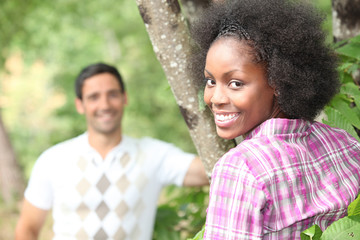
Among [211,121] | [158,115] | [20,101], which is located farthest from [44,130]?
[211,121]

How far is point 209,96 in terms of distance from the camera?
1.61m

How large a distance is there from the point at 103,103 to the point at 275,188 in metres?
2.41

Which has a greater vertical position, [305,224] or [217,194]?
[217,194]

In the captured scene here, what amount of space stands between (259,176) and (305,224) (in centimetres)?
22

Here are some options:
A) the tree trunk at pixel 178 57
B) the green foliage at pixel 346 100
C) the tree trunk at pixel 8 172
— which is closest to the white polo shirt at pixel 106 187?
the tree trunk at pixel 178 57

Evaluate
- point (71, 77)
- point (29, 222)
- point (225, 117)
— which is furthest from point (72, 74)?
point (225, 117)

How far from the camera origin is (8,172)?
1144cm

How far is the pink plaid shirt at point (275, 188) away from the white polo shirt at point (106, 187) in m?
1.78

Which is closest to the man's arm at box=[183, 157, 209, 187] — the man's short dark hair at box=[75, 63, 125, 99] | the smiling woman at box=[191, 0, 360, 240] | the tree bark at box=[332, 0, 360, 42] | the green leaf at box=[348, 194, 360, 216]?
the man's short dark hair at box=[75, 63, 125, 99]

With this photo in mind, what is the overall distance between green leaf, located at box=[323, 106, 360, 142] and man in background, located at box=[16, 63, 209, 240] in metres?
1.31

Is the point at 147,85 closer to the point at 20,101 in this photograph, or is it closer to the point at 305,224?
the point at 20,101

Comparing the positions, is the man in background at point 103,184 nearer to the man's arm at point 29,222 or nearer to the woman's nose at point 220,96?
the man's arm at point 29,222

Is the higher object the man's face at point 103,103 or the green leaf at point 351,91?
the man's face at point 103,103

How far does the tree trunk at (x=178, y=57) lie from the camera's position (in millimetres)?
2017
